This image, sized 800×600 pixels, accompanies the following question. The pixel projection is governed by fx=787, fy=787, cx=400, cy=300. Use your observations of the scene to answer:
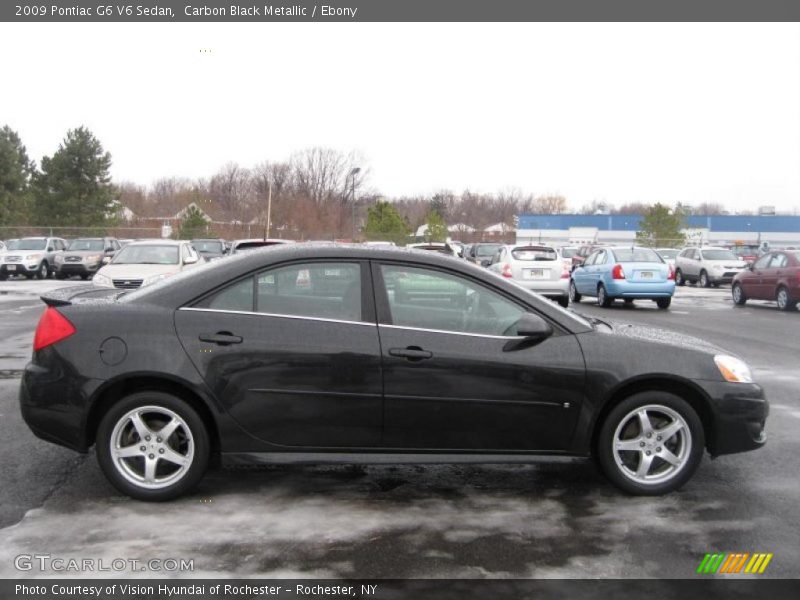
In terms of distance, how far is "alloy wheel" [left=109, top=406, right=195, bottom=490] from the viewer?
15.4ft

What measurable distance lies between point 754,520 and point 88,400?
13.1 ft

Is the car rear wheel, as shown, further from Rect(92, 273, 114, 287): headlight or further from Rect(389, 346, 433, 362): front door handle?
Rect(389, 346, 433, 362): front door handle

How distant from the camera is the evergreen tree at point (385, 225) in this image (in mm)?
51812

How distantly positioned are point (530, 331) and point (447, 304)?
55cm

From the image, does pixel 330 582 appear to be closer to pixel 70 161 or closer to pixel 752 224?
pixel 70 161

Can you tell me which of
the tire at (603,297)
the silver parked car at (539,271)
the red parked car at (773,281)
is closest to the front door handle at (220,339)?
the silver parked car at (539,271)

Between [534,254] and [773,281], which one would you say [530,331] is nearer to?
[534,254]

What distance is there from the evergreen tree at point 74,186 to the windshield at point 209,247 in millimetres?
27530

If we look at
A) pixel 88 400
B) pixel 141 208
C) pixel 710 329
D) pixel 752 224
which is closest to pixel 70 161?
pixel 141 208

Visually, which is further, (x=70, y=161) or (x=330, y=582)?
(x=70, y=161)

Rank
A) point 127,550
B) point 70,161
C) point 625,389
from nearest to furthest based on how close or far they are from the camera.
Answer: 1. point 127,550
2. point 625,389
3. point 70,161

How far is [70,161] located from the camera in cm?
5944

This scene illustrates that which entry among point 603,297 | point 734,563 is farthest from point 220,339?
point 603,297

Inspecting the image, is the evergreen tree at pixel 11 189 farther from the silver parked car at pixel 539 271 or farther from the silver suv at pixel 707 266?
the silver parked car at pixel 539 271
